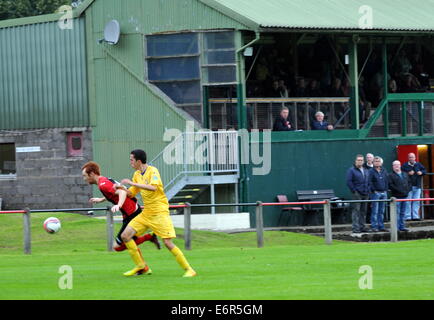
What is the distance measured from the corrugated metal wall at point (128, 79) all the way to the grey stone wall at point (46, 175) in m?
1.07

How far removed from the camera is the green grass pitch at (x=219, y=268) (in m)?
14.7

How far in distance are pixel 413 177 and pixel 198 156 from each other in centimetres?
630

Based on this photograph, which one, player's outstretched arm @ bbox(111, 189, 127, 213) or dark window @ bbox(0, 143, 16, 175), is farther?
dark window @ bbox(0, 143, 16, 175)

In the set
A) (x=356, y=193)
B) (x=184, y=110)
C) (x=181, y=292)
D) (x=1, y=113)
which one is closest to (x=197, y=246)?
(x=356, y=193)

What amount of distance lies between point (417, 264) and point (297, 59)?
1620 cm

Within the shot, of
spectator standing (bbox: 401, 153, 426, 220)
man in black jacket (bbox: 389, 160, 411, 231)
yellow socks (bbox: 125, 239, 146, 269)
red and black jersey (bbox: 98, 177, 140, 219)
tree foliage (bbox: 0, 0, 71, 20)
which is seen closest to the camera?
yellow socks (bbox: 125, 239, 146, 269)

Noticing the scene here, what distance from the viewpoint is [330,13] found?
32.9 metres

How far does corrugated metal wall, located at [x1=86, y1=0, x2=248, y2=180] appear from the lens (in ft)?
100

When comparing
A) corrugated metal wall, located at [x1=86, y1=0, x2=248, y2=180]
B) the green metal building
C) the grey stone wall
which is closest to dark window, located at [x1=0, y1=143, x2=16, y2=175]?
the grey stone wall

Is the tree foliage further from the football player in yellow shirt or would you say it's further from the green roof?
the football player in yellow shirt

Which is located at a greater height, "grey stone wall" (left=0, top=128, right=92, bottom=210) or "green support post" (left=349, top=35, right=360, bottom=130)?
"green support post" (left=349, top=35, right=360, bottom=130)

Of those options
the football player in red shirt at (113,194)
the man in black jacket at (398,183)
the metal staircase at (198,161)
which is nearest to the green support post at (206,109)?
the metal staircase at (198,161)

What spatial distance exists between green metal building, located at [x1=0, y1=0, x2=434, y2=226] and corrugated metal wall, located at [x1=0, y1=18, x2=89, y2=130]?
3 cm
